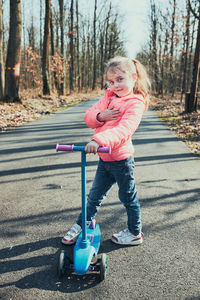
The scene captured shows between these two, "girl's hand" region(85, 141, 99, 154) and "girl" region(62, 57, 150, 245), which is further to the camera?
"girl" region(62, 57, 150, 245)

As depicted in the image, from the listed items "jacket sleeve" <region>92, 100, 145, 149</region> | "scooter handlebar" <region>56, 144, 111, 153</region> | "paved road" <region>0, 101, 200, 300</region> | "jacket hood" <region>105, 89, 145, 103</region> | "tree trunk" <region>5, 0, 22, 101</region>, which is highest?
"tree trunk" <region>5, 0, 22, 101</region>

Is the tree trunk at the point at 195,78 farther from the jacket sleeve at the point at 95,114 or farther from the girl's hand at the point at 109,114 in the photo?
the girl's hand at the point at 109,114

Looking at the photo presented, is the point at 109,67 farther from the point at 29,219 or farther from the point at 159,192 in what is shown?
the point at 159,192

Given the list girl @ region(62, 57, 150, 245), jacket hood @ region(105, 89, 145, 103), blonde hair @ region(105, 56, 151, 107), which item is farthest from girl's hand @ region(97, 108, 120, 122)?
blonde hair @ region(105, 56, 151, 107)

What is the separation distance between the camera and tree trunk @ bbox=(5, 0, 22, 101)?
42.4ft

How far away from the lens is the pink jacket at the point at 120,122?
87.6 inches

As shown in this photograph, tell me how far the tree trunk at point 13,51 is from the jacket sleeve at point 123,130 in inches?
484

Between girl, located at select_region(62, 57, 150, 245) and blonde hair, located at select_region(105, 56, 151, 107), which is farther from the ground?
blonde hair, located at select_region(105, 56, 151, 107)

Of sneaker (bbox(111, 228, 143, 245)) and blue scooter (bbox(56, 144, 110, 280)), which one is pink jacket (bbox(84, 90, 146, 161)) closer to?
blue scooter (bbox(56, 144, 110, 280))

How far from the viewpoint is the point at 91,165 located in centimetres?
538

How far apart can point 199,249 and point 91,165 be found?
304cm

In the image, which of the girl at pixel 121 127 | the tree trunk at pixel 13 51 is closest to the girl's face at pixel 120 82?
the girl at pixel 121 127

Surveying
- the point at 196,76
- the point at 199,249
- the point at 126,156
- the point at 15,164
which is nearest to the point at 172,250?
the point at 199,249

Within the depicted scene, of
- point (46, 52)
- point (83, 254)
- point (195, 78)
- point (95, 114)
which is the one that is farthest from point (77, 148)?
point (46, 52)
